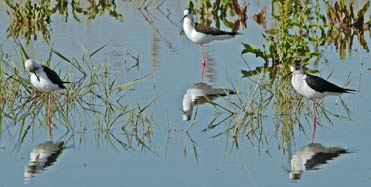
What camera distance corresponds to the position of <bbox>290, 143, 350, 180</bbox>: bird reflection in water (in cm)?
714

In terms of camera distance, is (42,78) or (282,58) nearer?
(42,78)

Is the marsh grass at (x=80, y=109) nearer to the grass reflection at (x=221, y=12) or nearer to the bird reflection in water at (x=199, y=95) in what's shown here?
the bird reflection in water at (x=199, y=95)

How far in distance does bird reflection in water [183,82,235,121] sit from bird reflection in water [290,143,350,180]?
1.67 metres

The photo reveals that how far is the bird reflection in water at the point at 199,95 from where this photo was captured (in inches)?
373

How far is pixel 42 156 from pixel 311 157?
6.87 ft

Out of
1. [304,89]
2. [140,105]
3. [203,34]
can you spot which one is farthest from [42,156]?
[203,34]

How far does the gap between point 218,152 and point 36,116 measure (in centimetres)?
212

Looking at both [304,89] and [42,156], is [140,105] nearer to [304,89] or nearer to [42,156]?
[304,89]

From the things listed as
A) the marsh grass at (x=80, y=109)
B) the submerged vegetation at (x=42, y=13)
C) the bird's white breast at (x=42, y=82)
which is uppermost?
the submerged vegetation at (x=42, y=13)

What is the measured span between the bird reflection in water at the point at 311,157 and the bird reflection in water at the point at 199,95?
1671 millimetres

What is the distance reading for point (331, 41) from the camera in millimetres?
14000

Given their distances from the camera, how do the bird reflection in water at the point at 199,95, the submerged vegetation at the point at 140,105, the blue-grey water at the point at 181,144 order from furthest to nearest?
the bird reflection in water at the point at 199,95
the submerged vegetation at the point at 140,105
the blue-grey water at the point at 181,144

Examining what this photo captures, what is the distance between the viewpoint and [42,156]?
7586mm

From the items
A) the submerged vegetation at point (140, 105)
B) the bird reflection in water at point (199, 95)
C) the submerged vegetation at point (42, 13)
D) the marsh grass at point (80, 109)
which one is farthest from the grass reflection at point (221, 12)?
the marsh grass at point (80, 109)
